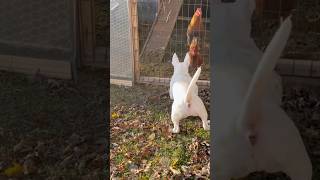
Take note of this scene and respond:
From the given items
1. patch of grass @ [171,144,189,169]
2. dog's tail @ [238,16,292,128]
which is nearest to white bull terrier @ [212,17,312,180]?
dog's tail @ [238,16,292,128]

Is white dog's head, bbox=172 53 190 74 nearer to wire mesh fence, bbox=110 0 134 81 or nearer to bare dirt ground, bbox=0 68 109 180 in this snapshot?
wire mesh fence, bbox=110 0 134 81

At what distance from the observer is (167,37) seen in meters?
2.41

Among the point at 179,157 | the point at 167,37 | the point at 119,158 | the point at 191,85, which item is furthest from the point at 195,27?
the point at 119,158

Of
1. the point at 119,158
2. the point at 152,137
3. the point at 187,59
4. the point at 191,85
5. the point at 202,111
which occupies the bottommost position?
the point at 119,158

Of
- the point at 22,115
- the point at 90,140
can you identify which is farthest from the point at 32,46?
the point at 90,140

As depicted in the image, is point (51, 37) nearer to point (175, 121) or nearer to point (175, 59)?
point (175, 59)

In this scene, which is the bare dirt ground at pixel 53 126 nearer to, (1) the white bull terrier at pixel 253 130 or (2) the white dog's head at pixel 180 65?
(2) the white dog's head at pixel 180 65

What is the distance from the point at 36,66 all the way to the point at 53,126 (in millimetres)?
275

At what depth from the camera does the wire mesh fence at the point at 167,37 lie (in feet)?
7.66

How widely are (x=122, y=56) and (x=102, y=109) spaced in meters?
0.30

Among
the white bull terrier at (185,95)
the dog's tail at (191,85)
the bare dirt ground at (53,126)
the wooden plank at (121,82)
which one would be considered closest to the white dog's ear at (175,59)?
the white bull terrier at (185,95)

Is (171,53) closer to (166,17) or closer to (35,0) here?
(166,17)

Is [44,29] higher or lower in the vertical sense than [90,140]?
higher

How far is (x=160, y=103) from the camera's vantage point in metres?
2.46
